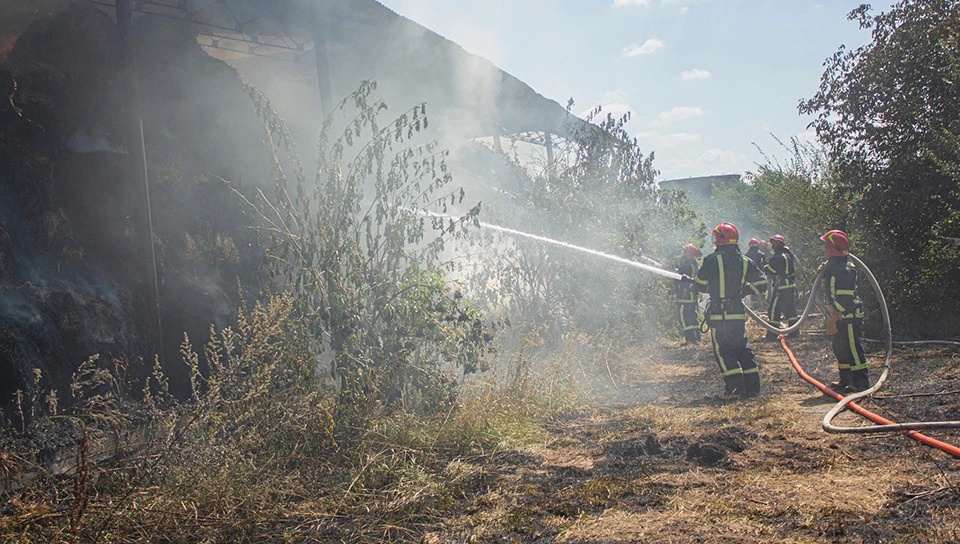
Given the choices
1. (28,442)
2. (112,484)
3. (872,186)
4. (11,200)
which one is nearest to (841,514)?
(112,484)

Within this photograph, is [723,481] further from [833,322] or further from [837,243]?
[837,243]

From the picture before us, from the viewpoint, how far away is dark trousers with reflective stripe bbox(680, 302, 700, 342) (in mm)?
10781

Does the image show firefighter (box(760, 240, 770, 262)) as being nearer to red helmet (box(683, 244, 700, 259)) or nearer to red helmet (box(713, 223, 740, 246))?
red helmet (box(683, 244, 700, 259))

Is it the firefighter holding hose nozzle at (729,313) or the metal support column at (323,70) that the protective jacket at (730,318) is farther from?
the metal support column at (323,70)

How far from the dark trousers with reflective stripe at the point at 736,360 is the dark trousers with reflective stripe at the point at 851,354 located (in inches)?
29.5

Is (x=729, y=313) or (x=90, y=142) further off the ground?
(x=90, y=142)

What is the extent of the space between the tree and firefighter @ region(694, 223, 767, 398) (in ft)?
11.4

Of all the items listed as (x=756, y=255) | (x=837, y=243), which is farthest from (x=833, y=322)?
(x=756, y=255)

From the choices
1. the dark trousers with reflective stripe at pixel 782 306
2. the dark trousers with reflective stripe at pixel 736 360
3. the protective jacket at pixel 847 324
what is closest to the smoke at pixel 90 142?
the dark trousers with reflective stripe at pixel 736 360

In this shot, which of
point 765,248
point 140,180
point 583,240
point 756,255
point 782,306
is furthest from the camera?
point 765,248

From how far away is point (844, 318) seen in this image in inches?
246

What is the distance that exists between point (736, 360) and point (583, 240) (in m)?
3.62

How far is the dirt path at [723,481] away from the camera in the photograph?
2926mm

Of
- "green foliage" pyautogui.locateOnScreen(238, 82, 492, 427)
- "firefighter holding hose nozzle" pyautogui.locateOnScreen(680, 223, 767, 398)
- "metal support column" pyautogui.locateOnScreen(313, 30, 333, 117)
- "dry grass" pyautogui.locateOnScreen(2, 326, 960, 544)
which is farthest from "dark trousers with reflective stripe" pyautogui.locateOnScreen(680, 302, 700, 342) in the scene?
"metal support column" pyautogui.locateOnScreen(313, 30, 333, 117)
